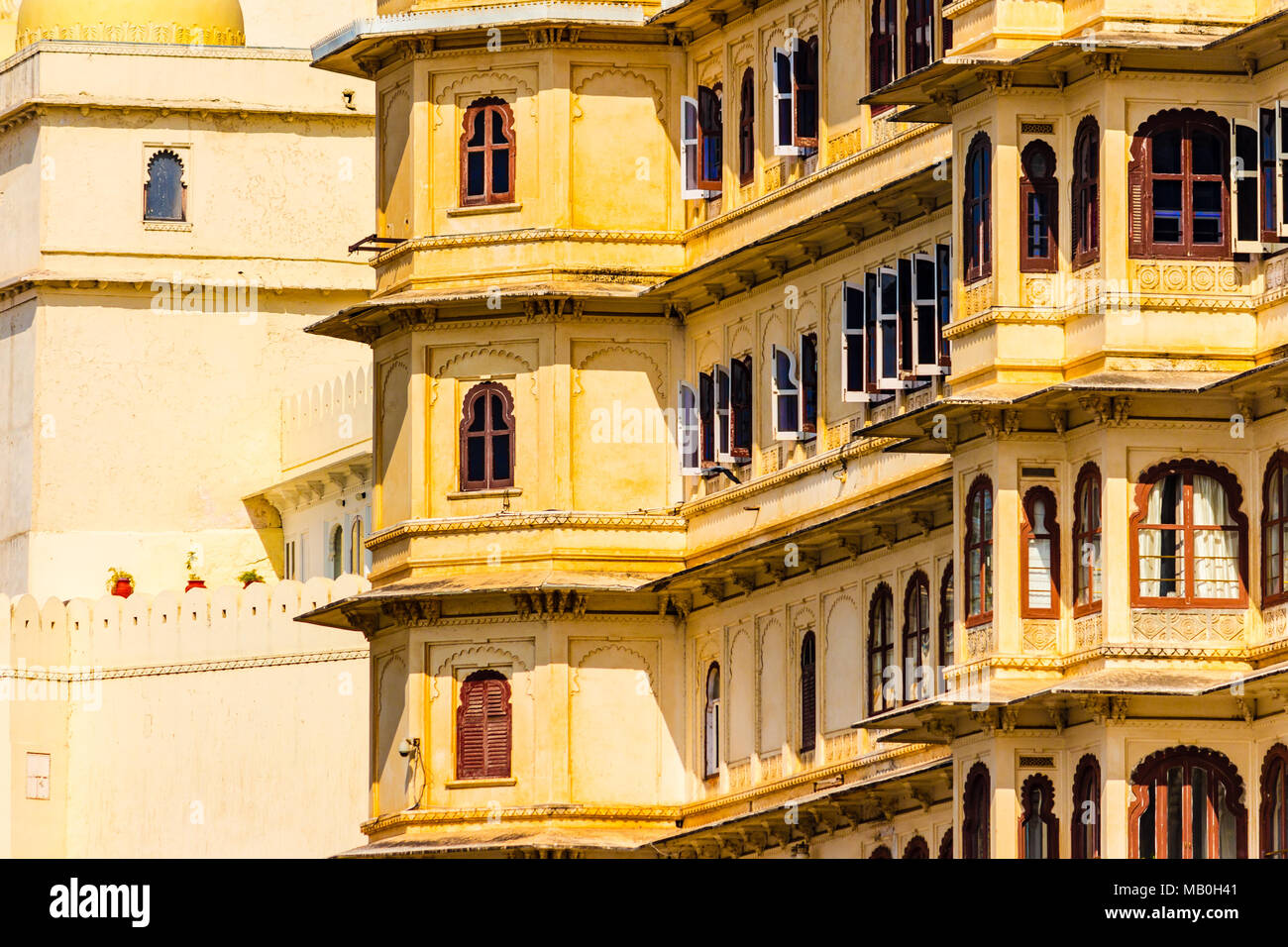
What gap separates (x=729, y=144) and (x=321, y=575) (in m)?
22.4

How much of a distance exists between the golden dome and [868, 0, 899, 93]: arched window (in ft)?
108

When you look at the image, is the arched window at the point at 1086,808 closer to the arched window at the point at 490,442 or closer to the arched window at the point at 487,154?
the arched window at the point at 490,442

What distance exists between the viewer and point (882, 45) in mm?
60938

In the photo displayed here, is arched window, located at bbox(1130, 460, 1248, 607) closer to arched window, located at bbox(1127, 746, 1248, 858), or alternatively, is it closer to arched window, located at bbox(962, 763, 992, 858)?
arched window, located at bbox(1127, 746, 1248, 858)

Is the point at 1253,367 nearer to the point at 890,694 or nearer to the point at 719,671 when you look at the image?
the point at 890,694

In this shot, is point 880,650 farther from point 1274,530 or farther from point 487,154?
point 487,154

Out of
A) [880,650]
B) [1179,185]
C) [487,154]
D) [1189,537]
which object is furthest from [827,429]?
[1189,537]

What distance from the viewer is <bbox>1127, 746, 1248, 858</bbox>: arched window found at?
52.1 metres

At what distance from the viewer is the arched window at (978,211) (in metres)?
54.7

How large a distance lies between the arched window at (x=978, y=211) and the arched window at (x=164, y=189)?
37749 millimetres

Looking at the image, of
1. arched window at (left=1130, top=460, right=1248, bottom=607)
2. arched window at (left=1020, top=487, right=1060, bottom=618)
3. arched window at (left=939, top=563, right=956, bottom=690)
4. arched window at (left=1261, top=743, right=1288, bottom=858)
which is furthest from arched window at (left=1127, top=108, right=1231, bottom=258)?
arched window at (left=939, top=563, right=956, bottom=690)

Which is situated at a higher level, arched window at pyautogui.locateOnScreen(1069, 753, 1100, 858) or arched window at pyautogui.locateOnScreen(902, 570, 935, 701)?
arched window at pyautogui.locateOnScreen(902, 570, 935, 701)

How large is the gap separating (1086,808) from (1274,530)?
11.3ft
